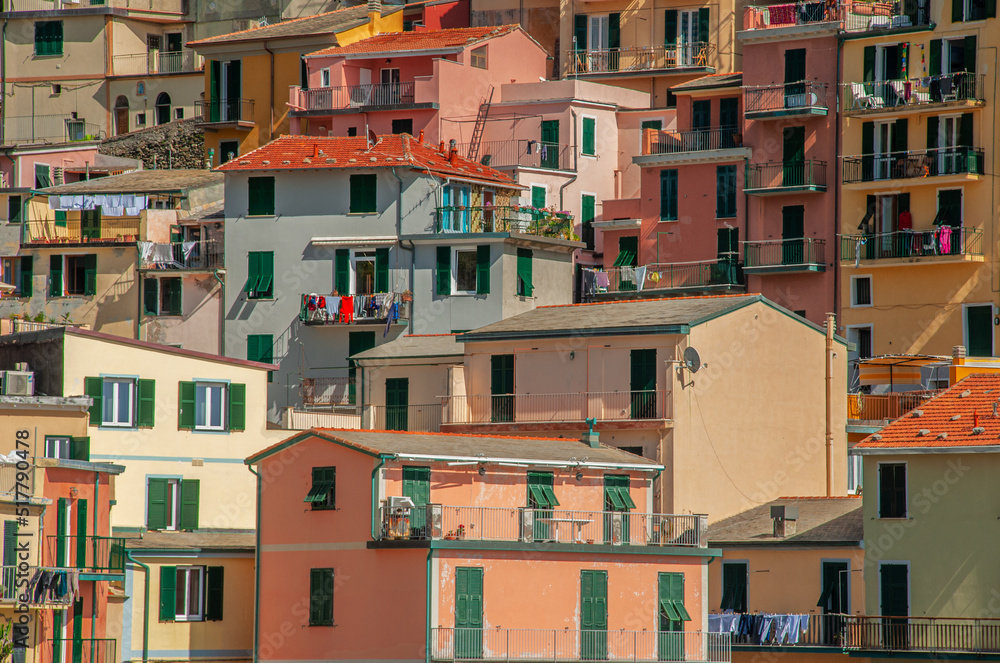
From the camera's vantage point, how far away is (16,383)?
211 feet

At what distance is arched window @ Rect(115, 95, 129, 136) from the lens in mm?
107062

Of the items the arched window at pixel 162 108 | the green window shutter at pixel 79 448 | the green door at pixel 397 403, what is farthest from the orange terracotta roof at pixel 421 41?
the green window shutter at pixel 79 448

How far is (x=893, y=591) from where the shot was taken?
59.4 meters

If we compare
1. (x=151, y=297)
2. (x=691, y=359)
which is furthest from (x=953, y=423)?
(x=151, y=297)

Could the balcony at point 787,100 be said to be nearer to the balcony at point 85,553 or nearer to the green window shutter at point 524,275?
the green window shutter at point 524,275

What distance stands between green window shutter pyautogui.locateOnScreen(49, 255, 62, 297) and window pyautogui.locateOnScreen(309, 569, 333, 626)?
32.7 meters

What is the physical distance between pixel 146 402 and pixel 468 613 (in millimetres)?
15580

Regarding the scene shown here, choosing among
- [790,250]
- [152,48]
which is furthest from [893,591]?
[152,48]

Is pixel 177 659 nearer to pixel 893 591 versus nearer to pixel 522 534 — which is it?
pixel 522 534

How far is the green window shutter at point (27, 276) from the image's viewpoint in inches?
3479

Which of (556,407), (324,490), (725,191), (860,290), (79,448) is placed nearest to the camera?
(324,490)

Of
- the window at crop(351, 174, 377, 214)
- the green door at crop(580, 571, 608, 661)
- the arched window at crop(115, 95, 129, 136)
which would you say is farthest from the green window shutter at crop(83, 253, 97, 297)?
the green door at crop(580, 571, 608, 661)

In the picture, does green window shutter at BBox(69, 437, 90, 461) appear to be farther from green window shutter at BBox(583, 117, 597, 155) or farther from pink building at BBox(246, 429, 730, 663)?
green window shutter at BBox(583, 117, 597, 155)

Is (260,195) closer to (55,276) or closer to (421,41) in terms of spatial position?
(55,276)
